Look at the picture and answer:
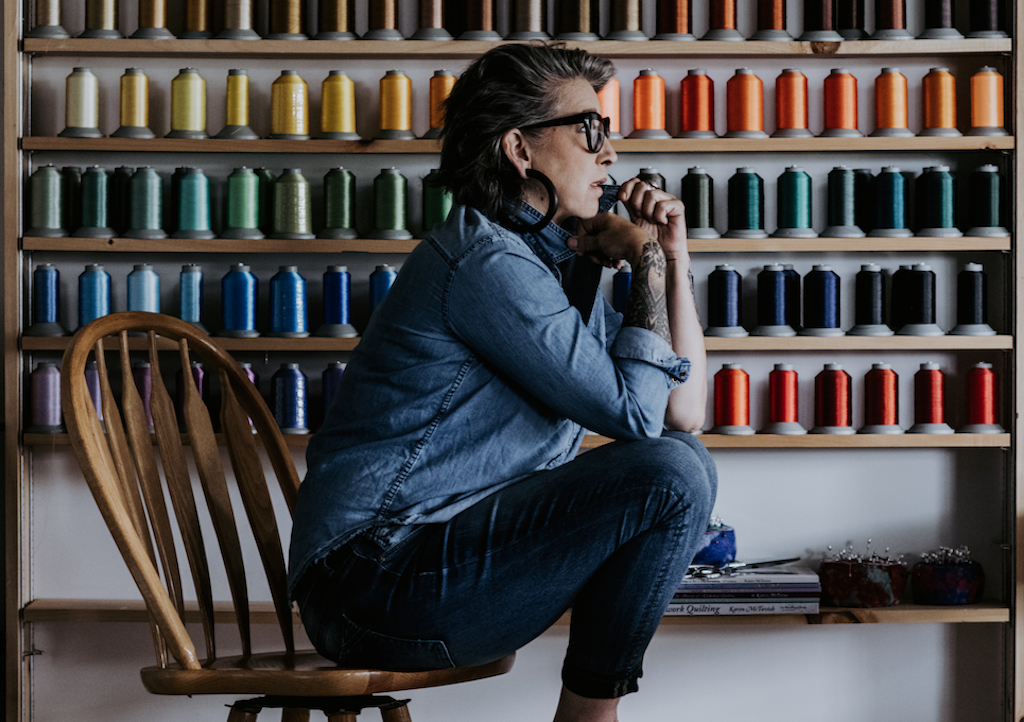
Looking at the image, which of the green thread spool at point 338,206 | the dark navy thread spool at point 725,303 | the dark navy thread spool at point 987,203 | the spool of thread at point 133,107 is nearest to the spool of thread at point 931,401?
the dark navy thread spool at point 987,203

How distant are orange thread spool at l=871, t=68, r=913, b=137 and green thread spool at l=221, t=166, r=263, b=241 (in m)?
1.54

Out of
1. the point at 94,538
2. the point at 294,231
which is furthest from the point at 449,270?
the point at 94,538

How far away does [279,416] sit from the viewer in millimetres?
2189

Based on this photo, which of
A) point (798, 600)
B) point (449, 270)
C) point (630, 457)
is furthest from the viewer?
point (798, 600)

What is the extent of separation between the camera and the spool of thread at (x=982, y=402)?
7.25 ft

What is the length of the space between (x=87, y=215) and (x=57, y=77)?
43cm

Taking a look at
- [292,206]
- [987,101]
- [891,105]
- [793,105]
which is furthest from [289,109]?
[987,101]

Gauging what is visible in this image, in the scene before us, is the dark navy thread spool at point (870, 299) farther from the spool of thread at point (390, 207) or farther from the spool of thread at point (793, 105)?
the spool of thread at point (390, 207)

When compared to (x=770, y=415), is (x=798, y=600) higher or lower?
lower

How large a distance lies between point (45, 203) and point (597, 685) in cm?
184

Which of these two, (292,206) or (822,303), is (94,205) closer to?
(292,206)

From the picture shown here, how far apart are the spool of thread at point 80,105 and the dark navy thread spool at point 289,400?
74cm

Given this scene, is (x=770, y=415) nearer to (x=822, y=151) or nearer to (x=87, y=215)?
(x=822, y=151)

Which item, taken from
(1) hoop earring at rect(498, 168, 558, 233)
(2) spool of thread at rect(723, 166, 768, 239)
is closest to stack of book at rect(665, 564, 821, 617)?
(2) spool of thread at rect(723, 166, 768, 239)
